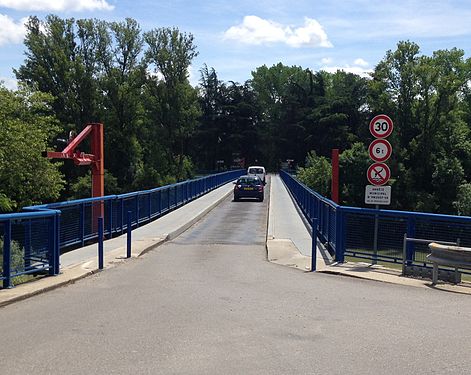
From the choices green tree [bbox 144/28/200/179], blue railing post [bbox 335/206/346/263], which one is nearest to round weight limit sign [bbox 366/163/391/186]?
blue railing post [bbox 335/206/346/263]

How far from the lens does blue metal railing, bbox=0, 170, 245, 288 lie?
935cm

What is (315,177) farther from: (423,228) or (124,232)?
(423,228)

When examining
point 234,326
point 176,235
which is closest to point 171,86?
point 176,235

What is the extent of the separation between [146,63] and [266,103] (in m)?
52.3

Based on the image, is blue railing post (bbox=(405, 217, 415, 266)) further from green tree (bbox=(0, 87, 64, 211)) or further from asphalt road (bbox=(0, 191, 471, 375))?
green tree (bbox=(0, 87, 64, 211))

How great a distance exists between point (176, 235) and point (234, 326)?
11.9 m

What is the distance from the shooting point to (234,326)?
7.09 metres

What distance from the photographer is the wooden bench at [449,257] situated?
389 inches

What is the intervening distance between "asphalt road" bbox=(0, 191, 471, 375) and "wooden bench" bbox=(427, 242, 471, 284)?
679 millimetres

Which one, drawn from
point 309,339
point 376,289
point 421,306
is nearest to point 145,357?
point 309,339

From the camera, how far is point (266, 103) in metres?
120

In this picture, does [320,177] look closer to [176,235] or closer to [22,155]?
[22,155]

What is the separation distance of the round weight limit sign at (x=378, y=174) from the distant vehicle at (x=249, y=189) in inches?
880

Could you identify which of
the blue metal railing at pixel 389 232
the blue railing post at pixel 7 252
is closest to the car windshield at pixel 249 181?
the blue metal railing at pixel 389 232
